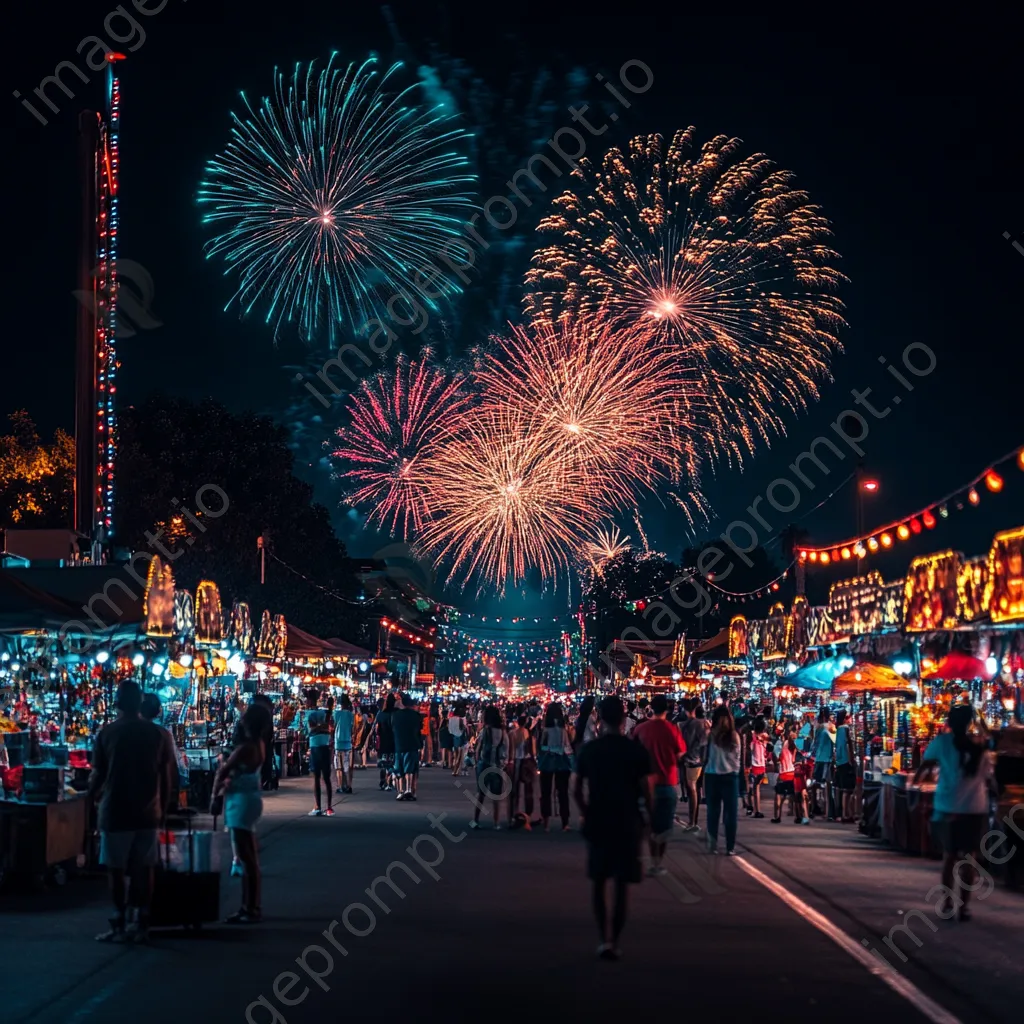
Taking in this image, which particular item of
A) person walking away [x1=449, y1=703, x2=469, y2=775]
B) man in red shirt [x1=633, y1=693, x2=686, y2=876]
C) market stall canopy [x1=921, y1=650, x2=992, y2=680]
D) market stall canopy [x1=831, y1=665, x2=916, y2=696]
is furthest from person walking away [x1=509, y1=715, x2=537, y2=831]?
person walking away [x1=449, y1=703, x2=469, y2=775]

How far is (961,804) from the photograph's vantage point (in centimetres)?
1244

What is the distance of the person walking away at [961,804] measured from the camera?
40.6 feet

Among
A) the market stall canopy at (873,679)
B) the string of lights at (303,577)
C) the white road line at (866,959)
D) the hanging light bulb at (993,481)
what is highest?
the string of lights at (303,577)

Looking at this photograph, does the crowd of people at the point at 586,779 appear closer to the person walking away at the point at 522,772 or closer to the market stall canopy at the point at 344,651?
the person walking away at the point at 522,772

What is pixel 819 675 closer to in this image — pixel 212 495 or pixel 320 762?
pixel 320 762

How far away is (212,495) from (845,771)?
33855 mm

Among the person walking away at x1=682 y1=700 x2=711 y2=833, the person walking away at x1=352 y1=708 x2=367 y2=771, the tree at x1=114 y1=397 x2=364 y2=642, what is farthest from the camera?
the tree at x1=114 y1=397 x2=364 y2=642

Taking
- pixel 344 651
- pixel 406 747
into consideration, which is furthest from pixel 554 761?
pixel 344 651

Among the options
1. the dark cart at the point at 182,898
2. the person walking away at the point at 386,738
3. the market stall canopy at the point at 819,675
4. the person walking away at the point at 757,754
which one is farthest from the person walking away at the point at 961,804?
the person walking away at the point at 386,738

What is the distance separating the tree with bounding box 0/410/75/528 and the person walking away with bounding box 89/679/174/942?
44133mm

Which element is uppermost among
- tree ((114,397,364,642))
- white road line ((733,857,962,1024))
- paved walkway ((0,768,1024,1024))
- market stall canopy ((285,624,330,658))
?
tree ((114,397,364,642))

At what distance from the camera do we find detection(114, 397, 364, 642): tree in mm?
50656

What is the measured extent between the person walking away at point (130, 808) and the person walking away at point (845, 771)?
578 inches

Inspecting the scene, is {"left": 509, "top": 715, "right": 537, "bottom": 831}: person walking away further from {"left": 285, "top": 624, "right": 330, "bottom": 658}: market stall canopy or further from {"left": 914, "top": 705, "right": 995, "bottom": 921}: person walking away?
{"left": 285, "top": 624, "right": 330, "bottom": 658}: market stall canopy
